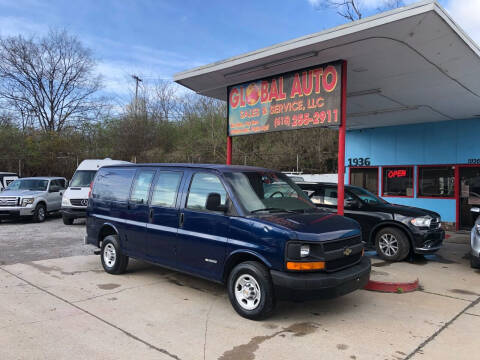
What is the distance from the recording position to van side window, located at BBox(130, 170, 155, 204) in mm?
6031

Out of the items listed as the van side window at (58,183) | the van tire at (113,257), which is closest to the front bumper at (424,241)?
the van tire at (113,257)

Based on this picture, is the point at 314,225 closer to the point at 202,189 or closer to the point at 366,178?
the point at 202,189

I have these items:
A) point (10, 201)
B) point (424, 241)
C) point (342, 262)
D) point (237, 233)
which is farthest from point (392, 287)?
point (10, 201)

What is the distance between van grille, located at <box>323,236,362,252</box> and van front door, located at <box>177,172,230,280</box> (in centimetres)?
125

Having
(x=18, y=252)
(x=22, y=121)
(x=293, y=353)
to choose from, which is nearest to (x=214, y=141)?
(x=22, y=121)

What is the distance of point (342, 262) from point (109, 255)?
4177mm

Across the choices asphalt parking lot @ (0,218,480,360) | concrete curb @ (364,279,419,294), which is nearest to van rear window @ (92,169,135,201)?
asphalt parking lot @ (0,218,480,360)

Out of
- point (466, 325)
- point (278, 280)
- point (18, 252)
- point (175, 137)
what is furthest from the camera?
point (175, 137)

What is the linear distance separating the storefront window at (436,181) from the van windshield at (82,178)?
1207cm

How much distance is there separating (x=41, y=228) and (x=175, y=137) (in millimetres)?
18110

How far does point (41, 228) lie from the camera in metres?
12.5

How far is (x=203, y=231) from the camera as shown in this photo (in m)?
5.07

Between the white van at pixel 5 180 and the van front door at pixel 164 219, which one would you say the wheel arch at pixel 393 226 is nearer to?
the van front door at pixel 164 219

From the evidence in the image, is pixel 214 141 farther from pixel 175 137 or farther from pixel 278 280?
pixel 278 280
